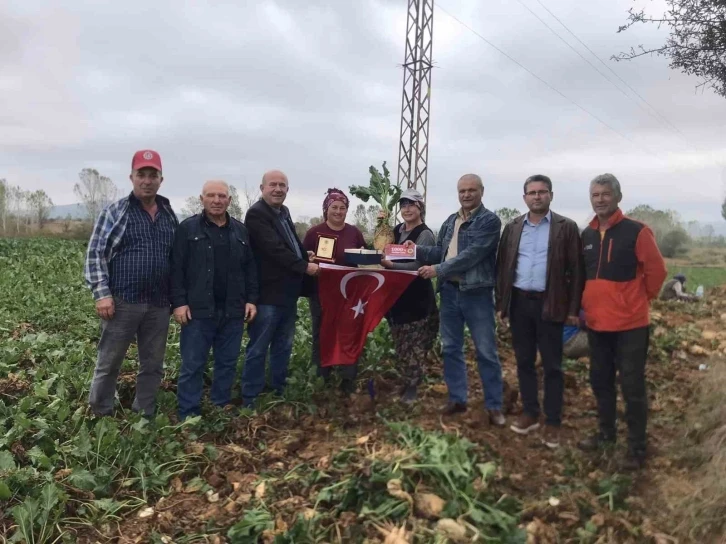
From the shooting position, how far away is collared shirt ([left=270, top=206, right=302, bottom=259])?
4648 mm

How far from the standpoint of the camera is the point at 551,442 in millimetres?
4070

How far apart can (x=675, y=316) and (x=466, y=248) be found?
6.41m

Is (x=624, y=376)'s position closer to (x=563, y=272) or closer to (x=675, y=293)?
(x=563, y=272)

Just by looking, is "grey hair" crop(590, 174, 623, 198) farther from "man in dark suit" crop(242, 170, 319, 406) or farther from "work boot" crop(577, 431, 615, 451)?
"man in dark suit" crop(242, 170, 319, 406)

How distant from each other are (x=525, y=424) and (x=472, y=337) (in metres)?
0.76

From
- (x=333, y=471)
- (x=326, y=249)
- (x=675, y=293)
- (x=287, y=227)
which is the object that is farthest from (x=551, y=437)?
(x=675, y=293)

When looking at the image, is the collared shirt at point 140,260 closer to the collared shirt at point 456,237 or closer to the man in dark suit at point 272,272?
the man in dark suit at point 272,272

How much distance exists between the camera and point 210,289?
4328mm

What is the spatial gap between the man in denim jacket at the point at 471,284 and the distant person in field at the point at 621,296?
743 millimetres

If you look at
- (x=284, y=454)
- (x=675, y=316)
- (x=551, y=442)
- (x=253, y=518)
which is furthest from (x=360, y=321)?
(x=675, y=316)

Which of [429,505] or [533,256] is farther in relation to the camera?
[533,256]

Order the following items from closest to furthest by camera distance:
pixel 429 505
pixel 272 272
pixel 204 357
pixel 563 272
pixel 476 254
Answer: pixel 429 505 → pixel 563 272 → pixel 476 254 → pixel 204 357 → pixel 272 272

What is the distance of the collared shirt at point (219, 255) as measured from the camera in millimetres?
4363

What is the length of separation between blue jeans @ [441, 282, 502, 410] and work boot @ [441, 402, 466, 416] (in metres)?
0.03
